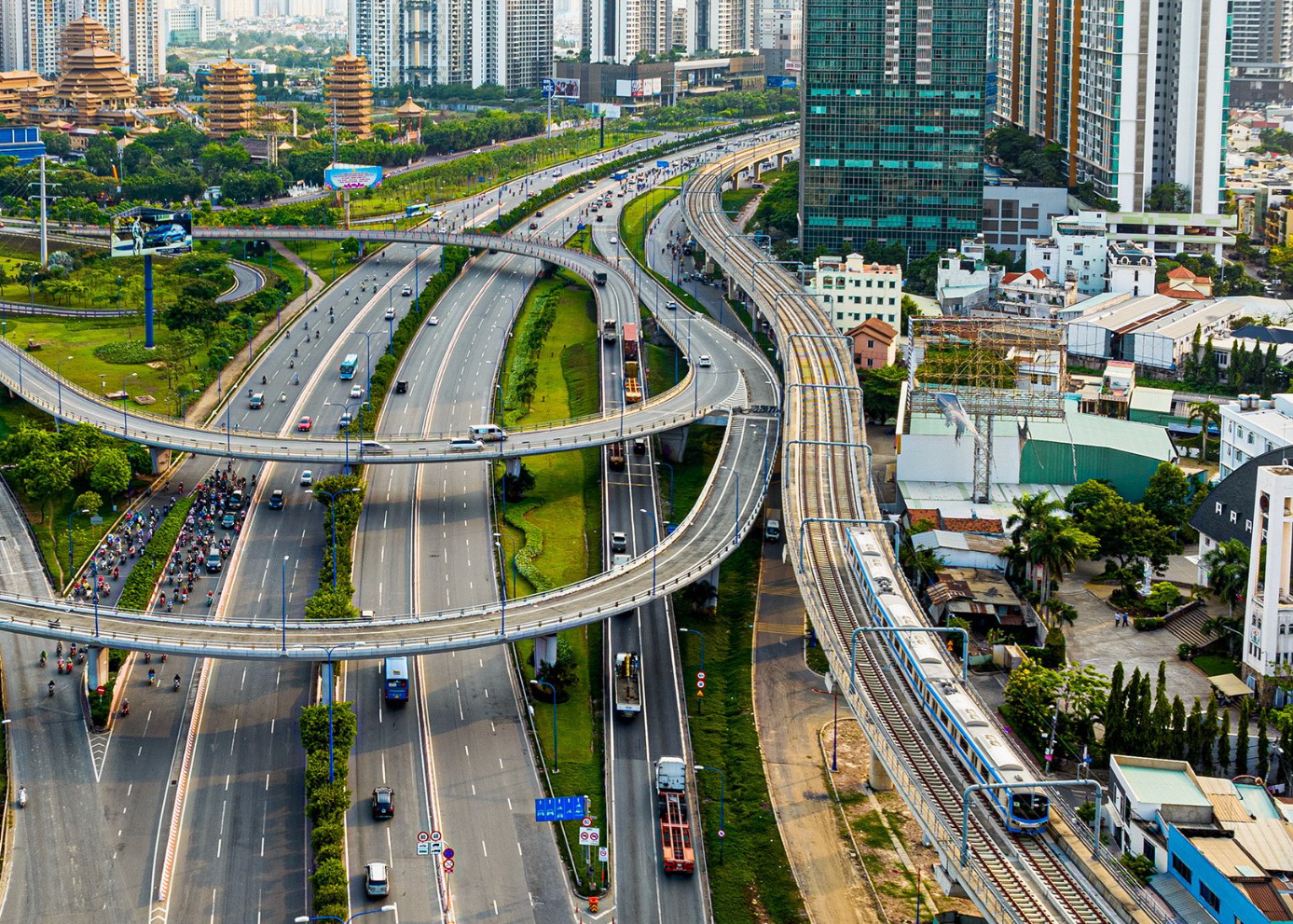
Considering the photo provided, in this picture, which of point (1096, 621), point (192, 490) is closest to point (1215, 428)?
point (1096, 621)

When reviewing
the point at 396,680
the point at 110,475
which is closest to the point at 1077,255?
the point at 110,475

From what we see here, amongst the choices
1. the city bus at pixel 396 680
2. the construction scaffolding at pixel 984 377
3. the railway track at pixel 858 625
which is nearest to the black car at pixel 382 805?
the city bus at pixel 396 680

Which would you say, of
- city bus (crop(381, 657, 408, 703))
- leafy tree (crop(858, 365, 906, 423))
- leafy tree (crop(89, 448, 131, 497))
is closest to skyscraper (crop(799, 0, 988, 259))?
leafy tree (crop(858, 365, 906, 423))

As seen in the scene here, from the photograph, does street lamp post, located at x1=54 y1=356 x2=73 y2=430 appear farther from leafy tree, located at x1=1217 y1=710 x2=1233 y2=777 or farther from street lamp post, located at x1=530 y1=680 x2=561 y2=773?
leafy tree, located at x1=1217 y1=710 x2=1233 y2=777

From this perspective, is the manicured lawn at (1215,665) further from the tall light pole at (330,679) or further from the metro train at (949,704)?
the tall light pole at (330,679)

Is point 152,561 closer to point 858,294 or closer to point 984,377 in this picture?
point 984,377

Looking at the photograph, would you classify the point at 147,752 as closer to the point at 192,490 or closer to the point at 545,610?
the point at 545,610
